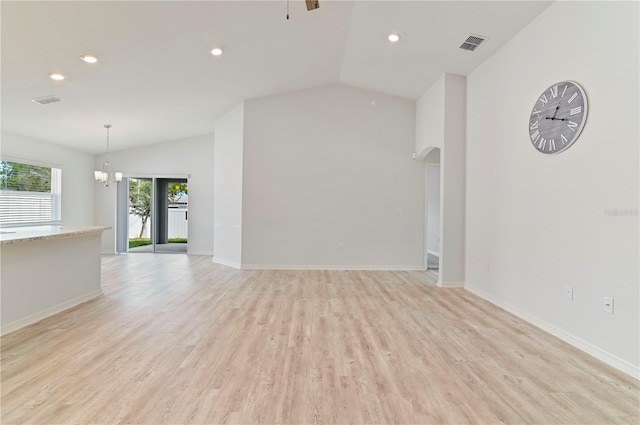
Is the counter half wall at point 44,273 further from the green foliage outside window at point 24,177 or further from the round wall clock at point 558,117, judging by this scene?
the round wall clock at point 558,117

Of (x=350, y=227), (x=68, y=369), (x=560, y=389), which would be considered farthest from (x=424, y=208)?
(x=68, y=369)

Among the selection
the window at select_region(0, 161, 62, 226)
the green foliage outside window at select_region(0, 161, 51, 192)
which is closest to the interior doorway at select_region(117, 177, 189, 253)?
the window at select_region(0, 161, 62, 226)

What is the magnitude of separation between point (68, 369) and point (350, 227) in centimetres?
475

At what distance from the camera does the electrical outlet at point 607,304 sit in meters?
2.53

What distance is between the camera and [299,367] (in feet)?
7.88

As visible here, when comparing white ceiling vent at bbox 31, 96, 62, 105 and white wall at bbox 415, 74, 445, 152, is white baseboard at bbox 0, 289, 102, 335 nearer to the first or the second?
white ceiling vent at bbox 31, 96, 62, 105

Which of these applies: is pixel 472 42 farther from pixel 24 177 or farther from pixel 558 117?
pixel 24 177

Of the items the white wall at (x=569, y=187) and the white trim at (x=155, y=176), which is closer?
the white wall at (x=569, y=187)

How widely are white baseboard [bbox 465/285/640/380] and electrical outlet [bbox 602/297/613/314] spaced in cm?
33

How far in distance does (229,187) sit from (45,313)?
3.82 m

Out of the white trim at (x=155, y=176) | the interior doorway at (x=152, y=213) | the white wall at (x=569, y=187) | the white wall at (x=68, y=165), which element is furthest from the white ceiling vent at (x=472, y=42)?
the white wall at (x=68, y=165)

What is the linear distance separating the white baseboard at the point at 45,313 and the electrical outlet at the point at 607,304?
17.1ft

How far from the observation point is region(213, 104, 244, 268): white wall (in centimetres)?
641

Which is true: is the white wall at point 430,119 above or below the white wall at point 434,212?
above
